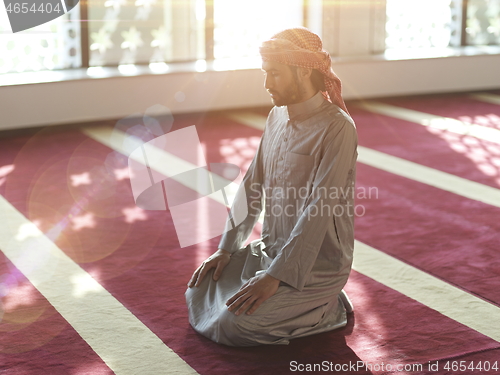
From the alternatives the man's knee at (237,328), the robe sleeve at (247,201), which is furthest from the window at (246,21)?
the man's knee at (237,328)

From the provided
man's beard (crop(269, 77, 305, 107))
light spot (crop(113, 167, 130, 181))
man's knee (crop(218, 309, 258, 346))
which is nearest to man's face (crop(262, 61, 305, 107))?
man's beard (crop(269, 77, 305, 107))

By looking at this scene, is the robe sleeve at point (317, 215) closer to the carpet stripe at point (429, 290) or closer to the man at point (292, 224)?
the man at point (292, 224)

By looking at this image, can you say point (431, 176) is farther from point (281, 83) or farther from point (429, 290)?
point (281, 83)

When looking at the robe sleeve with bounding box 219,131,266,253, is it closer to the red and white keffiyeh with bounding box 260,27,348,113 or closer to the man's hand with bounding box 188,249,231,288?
the man's hand with bounding box 188,249,231,288

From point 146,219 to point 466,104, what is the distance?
4578 millimetres

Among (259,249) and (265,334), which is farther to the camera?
(259,249)

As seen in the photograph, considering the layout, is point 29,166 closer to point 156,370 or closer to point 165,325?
point 165,325

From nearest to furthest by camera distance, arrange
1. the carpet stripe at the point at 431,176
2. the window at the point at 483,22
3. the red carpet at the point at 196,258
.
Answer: the red carpet at the point at 196,258 → the carpet stripe at the point at 431,176 → the window at the point at 483,22

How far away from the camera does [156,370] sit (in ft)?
7.54

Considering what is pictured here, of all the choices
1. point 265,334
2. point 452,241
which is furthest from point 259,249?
point 452,241

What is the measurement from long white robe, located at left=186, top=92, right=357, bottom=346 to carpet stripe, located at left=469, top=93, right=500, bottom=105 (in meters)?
5.52

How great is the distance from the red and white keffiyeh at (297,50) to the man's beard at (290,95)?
0.08 m

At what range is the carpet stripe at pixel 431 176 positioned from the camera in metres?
4.32

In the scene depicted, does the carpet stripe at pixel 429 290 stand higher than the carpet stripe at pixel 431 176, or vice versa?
the carpet stripe at pixel 429 290
